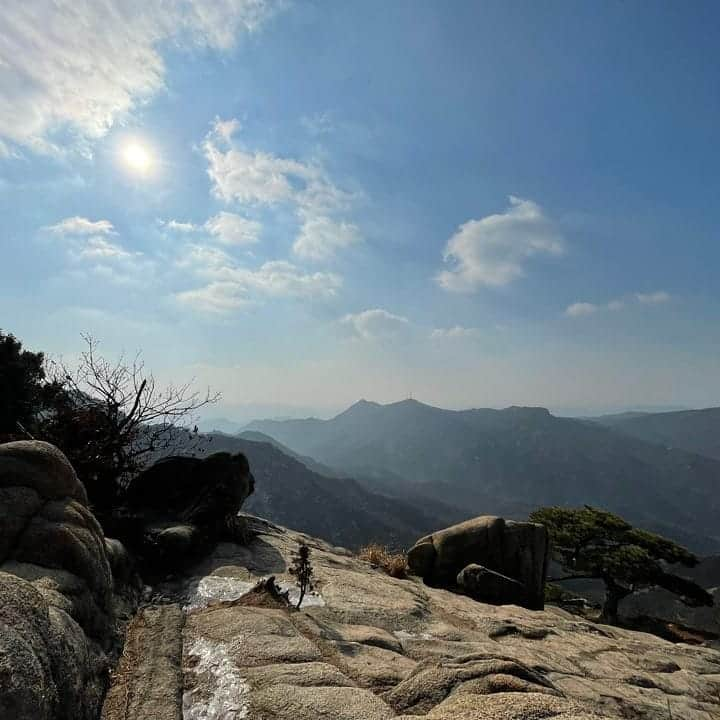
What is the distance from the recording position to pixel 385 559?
636 inches

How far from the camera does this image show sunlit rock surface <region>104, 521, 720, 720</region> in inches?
187

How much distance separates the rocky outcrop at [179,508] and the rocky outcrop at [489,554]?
275 inches

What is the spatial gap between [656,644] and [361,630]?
349 inches

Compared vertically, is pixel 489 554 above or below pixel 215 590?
below

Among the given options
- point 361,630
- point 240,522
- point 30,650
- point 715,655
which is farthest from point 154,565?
point 715,655

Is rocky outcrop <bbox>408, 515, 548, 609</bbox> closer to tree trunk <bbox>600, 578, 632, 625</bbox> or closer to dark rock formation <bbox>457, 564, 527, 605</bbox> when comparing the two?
dark rock formation <bbox>457, 564, 527, 605</bbox>

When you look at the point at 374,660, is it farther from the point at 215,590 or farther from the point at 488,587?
the point at 488,587

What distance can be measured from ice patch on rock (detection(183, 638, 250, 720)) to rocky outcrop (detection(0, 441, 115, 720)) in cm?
100

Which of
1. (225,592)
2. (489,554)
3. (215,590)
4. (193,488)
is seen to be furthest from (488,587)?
(193,488)

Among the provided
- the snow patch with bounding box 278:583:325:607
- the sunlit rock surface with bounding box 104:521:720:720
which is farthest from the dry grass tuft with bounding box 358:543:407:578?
the snow patch with bounding box 278:583:325:607

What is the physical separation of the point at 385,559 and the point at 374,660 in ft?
33.8

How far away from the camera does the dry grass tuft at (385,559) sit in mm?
15236

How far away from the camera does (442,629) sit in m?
8.46

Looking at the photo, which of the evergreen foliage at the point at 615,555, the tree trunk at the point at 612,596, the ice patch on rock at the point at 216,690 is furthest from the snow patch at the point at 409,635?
the tree trunk at the point at 612,596
